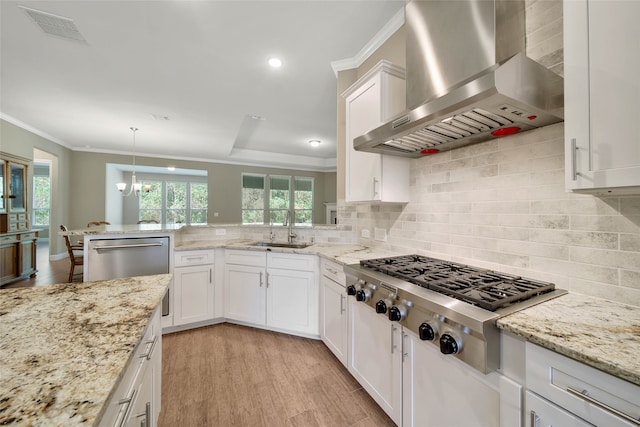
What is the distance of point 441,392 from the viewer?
3.62 ft

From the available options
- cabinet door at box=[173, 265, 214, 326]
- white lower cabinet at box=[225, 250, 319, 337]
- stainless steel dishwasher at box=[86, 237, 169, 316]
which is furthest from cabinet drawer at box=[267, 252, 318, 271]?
stainless steel dishwasher at box=[86, 237, 169, 316]

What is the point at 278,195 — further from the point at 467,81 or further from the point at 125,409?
the point at 125,409

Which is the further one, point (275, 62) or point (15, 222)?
point (15, 222)

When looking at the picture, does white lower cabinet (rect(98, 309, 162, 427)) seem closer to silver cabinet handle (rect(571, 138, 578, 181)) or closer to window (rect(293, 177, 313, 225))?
silver cabinet handle (rect(571, 138, 578, 181))

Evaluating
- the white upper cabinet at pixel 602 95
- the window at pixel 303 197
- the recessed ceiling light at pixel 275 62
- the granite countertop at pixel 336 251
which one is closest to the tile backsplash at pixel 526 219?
the white upper cabinet at pixel 602 95

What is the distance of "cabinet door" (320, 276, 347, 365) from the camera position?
1.91 meters

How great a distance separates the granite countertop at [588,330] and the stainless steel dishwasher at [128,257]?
2813mm

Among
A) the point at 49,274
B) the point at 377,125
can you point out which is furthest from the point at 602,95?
the point at 49,274

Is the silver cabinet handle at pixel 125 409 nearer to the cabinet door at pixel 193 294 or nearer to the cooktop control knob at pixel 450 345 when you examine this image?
the cooktop control knob at pixel 450 345

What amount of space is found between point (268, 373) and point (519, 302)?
177cm

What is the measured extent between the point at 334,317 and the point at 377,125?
1532 mm

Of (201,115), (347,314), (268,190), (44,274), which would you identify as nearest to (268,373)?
(347,314)

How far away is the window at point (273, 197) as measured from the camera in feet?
26.9

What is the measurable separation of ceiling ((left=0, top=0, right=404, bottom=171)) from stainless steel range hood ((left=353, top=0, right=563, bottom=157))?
2.50 ft
